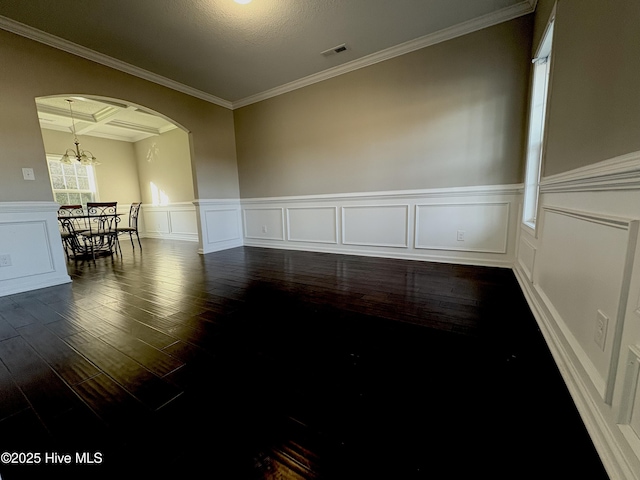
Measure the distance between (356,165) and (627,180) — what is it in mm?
2908

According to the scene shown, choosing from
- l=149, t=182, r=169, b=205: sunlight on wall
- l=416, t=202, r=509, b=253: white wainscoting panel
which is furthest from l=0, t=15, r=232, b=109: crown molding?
l=416, t=202, r=509, b=253: white wainscoting panel

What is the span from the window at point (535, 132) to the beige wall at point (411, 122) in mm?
218

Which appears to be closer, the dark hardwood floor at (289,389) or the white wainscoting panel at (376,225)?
the dark hardwood floor at (289,389)

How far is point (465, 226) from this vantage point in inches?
114

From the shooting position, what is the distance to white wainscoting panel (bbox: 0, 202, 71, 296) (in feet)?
8.08

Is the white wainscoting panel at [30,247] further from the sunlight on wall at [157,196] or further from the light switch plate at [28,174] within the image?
the sunlight on wall at [157,196]

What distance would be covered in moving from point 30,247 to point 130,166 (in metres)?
4.82

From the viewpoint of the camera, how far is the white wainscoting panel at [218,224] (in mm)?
4180

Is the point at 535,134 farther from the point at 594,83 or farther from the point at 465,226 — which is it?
the point at 594,83

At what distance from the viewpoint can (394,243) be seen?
336cm

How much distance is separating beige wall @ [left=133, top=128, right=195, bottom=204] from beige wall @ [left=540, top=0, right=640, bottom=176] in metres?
5.95

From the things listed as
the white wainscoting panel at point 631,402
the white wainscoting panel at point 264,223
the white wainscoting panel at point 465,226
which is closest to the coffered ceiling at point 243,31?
the white wainscoting panel at point 465,226

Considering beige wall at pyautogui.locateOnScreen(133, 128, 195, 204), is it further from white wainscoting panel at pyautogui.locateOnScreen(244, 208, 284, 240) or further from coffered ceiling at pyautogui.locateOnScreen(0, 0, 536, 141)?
coffered ceiling at pyautogui.locateOnScreen(0, 0, 536, 141)

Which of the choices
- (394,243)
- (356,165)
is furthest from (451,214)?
(356,165)
